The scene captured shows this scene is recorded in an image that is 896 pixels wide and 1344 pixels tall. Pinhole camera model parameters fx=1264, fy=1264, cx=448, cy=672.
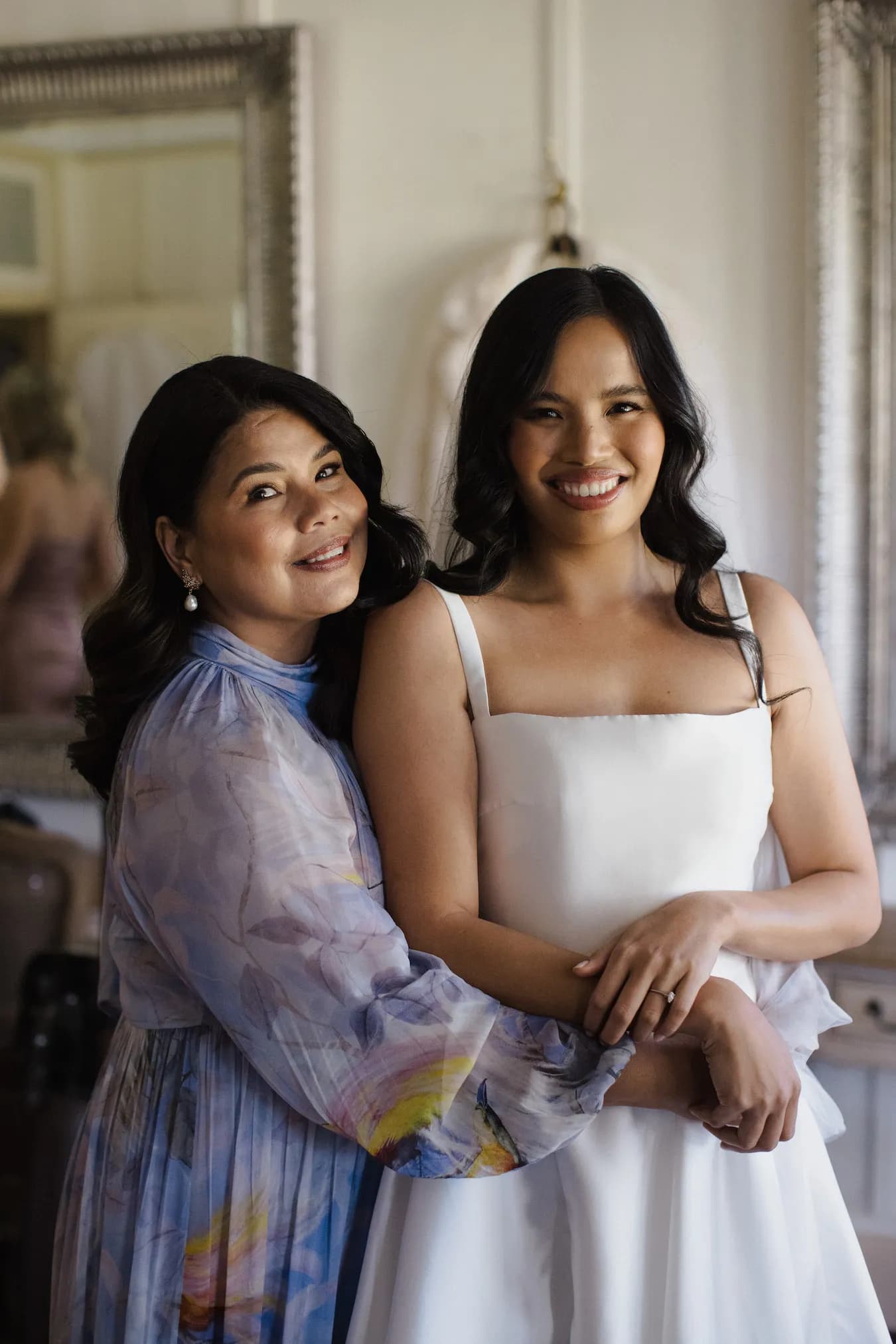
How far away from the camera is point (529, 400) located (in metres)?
1.35

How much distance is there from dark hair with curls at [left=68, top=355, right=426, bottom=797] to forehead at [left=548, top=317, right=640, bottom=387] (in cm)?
24

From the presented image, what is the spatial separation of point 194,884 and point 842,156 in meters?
2.02

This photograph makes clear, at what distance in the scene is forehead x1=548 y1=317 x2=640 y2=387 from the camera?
135cm

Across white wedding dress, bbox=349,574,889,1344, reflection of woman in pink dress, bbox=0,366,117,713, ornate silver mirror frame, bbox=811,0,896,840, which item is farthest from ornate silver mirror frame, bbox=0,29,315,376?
white wedding dress, bbox=349,574,889,1344

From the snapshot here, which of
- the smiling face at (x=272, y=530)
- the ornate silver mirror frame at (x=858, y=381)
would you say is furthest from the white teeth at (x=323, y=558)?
the ornate silver mirror frame at (x=858, y=381)

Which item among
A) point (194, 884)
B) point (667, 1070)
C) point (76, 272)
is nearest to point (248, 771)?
point (194, 884)

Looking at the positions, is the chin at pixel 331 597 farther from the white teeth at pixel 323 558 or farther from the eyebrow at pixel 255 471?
the eyebrow at pixel 255 471

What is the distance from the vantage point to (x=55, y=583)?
2.92 m

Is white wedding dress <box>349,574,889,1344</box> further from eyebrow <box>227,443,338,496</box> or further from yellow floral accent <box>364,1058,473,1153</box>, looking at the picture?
eyebrow <box>227,443,338,496</box>

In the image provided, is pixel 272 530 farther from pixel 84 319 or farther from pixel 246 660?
pixel 84 319

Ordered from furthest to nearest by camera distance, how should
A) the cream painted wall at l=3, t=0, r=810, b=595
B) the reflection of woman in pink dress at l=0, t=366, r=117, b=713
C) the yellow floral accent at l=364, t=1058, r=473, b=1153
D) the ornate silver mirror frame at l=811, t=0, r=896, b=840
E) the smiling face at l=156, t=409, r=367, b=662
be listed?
the reflection of woman in pink dress at l=0, t=366, r=117, b=713, the cream painted wall at l=3, t=0, r=810, b=595, the ornate silver mirror frame at l=811, t=0, r=896, b=840, the smiling face at l=156, t=409, r=367, b=662, the yellow floral accent at l=364, t=1058, r=473, b=1153

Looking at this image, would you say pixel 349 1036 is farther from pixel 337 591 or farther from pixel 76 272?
pixel 76 272

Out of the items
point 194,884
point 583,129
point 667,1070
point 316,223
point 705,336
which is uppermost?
point 583,129

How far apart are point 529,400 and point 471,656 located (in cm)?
28
